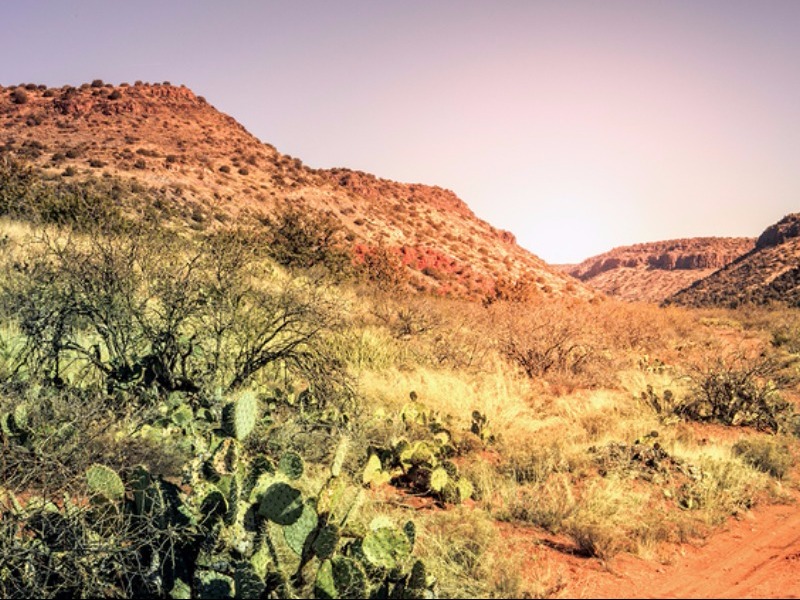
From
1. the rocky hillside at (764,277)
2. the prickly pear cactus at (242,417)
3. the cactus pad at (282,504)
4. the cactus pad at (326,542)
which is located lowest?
the cactus pad at (326,542)

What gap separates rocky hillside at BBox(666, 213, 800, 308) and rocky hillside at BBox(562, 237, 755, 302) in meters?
18.0

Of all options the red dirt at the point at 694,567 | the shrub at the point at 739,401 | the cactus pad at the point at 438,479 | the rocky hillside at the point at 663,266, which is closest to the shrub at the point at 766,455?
the shrub at the point at 739,401

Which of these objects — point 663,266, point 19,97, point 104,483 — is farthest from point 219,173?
point 663,266

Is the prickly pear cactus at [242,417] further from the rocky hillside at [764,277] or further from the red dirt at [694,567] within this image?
the rocky hillside at [764,277]

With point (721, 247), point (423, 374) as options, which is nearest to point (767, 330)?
point (423, 374)

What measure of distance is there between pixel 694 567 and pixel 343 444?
9.03 ft

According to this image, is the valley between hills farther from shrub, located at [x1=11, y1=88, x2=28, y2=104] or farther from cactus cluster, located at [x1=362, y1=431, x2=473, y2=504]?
shrub, located at [x1=11, y1=88, x2=28, y2=104]

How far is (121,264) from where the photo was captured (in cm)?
734

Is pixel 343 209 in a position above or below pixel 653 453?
above

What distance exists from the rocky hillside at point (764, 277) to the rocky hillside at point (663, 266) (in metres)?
18.0

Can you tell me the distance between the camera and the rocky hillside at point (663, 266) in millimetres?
79125

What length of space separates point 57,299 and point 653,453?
749 cm

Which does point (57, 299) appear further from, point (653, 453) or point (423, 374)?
point (653, 453)

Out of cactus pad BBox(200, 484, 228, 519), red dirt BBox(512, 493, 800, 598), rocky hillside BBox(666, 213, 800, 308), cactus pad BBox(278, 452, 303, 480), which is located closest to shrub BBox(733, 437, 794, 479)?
red dirt BBox(512, 493, 800, 598)
